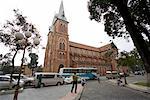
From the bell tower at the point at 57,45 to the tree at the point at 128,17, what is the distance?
51376mm

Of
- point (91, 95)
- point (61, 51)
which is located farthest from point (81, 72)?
point (91, 95)

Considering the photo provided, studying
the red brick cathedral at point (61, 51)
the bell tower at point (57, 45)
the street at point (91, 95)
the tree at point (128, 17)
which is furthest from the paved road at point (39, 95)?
the bell tower at point (57, 45)

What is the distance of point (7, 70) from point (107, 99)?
202 ft

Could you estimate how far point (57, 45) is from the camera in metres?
75.7

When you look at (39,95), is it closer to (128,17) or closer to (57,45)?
(128,17)

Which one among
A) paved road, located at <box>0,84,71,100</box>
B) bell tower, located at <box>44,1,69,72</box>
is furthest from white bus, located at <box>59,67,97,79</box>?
paved road, located at <box>0,84,71,100</box>

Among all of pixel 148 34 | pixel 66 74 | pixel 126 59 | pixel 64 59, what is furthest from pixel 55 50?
pixel 148 34

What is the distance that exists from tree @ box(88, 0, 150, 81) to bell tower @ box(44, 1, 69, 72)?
2023 inches

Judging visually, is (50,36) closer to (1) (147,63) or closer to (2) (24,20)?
(2) (24,20)

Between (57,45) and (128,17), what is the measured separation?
59.1m

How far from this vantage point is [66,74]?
5497 cm

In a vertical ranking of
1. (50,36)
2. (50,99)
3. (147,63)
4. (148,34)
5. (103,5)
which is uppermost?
(50,36)

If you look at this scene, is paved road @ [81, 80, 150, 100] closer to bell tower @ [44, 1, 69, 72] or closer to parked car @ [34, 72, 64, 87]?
parked car @ [34, 72, 64, 87]

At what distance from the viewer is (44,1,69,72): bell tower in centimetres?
7312
